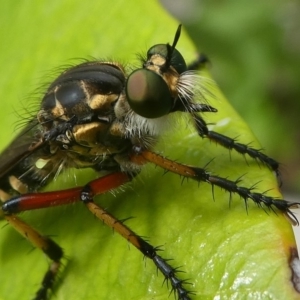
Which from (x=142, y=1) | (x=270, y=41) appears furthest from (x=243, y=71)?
(x=142, y=1)

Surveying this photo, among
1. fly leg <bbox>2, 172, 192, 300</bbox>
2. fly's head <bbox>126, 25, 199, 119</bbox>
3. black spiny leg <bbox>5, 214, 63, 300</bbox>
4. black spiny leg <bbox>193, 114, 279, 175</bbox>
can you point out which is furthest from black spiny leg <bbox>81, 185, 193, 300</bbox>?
black spiny leg <bbox>193, 114, 279, 175</bbox>

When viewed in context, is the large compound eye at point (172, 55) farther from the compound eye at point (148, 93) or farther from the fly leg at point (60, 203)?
the fly leg at point (60, 203)

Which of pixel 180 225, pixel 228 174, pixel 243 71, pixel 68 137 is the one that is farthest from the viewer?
pixel 243 71

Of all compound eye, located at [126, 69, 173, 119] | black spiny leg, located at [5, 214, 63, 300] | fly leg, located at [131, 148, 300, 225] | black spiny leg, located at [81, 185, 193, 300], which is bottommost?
black spiny leg, located at [5, 214, 63, 300]

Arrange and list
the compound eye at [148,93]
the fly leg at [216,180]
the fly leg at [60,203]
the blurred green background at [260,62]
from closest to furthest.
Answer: the fly leg at [216,180], the compound eye at [148,93], the fly leg at [60,203], the blurred green background at [260,62]

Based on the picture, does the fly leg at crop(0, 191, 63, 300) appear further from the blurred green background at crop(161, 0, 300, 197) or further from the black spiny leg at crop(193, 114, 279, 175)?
the blurred green background at crop(161, 0, 300, 197)

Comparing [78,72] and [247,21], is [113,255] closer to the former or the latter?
[78,72]

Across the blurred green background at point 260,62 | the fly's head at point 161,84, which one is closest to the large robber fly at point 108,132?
the fly's head at point 161,84
